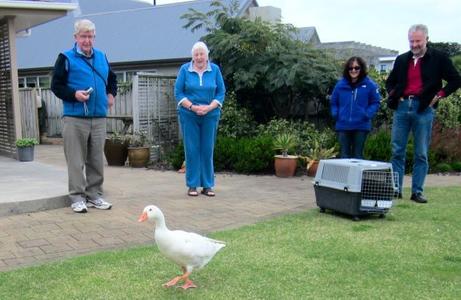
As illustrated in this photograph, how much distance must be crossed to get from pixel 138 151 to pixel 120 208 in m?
3.90

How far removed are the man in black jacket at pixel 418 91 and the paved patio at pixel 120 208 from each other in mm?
1244

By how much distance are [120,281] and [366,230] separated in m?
2.34

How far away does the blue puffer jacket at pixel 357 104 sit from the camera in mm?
5906

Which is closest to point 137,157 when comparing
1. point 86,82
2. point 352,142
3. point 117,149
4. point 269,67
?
point 117,149

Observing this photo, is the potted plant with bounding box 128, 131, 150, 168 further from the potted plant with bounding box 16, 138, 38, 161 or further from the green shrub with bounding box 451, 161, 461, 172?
the green shrub with bounding box 451, 161, 461, 172

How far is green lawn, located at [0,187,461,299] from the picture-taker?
10.2ft

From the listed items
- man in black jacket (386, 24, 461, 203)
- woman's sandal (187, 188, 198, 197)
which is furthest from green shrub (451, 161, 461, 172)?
woman's sandal (187, 188, 198, 197)

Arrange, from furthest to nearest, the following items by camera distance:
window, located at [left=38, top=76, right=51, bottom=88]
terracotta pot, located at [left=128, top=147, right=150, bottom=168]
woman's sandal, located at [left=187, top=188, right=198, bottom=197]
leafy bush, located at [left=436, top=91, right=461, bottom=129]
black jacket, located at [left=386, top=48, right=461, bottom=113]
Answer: window, located at [left=38, top=76, right=51, bottom=88] < terracotta pot, located at [left=128, top=147, right=150, bottom=168] < leafy bush, located at [left=436, top=91, right=461, bottom=129] < woman's sandal, located at [left=187, top=188, right=198, bottom=197] < black jacket, located at [left=386, top=48, right=461, bottom=113]

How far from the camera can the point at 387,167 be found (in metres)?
4.88

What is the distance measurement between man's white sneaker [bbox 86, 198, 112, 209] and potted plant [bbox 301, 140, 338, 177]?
3.67 meters

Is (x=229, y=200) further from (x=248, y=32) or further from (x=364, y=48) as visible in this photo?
(x=364, y=48)

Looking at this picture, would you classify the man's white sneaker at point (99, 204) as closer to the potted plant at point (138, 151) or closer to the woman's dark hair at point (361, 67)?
the woman's dark hair at point (361, 67)

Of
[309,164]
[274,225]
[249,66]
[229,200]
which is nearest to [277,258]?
[274,225]

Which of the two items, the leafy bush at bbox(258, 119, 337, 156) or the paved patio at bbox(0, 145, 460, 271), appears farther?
the leafy bush at bbox(258, 119, 337, 156)
